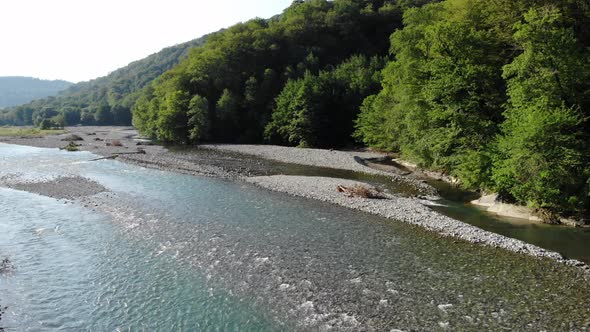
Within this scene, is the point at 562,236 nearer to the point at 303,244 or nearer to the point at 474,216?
the point at 474,216

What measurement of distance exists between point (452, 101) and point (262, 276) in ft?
92.2

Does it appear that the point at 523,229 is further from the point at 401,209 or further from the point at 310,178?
the point at 310,178

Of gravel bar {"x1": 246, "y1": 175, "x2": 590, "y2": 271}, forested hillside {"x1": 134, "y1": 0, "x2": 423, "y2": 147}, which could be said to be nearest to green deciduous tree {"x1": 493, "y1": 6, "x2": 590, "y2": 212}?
gravel bar {"x1": 246, "y1": 175, "x2": 590, "y2": 271}

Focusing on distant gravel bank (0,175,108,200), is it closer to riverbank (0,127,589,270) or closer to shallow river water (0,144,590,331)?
shallow river water (0,144,590,331)

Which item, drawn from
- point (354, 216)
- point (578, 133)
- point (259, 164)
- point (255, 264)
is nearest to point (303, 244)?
point (255, 264)

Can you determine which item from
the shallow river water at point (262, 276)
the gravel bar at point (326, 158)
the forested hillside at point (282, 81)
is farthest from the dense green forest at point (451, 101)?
the shallow river water at point (262, 276)

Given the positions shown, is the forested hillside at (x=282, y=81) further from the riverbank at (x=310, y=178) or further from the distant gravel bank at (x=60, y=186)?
the distant gravel bank at (x=60, y=186)

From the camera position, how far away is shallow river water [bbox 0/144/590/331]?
58.3 feet

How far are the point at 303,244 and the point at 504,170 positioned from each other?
56.7ft

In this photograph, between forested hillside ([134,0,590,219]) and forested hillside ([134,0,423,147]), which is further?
forested hillside ([134,0,423,147])

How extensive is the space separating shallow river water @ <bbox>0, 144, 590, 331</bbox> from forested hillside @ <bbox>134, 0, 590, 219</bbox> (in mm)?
10083

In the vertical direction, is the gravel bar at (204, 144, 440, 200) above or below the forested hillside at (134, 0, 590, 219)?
below

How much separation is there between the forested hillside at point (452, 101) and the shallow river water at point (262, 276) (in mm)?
10083

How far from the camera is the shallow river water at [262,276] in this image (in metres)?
17.8
